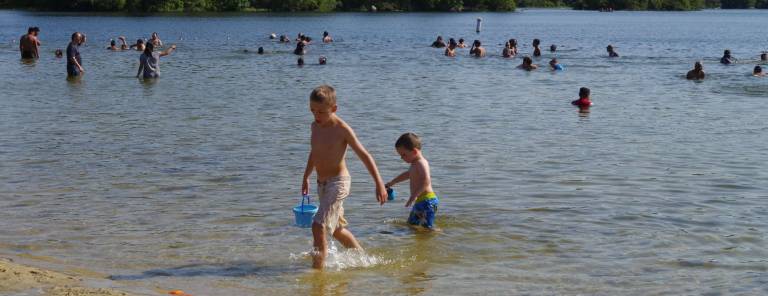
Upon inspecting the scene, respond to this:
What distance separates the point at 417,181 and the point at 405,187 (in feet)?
9.63

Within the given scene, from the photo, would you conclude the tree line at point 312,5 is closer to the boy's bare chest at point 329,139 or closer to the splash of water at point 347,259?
the splash of water at point 347,259

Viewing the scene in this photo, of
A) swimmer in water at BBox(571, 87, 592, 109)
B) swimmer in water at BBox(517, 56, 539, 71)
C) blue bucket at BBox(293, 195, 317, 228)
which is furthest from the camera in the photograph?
swimmer in water at BBox(517, 56, 539, 71)

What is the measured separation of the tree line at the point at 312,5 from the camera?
106125 millimetres

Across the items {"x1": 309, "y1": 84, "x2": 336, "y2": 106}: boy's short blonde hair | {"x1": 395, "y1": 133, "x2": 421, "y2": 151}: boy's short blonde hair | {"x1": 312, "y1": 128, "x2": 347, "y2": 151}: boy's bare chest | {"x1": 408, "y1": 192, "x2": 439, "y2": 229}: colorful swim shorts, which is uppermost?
{"x1": 309, "y1": 84, "x2": 336, "y2": 106}: boy's short blonde hair

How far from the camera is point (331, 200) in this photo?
7.88m

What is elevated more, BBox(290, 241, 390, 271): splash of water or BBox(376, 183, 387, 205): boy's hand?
BBox(376, 183, 387, 205): boy's hand

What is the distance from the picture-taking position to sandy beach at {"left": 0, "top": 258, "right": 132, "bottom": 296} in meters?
6.91

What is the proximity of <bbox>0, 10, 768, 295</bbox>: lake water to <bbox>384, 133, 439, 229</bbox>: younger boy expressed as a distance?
0.22 meters

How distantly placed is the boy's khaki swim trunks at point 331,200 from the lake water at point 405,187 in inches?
21.2

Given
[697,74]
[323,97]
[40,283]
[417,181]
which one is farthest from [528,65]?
[40,283]

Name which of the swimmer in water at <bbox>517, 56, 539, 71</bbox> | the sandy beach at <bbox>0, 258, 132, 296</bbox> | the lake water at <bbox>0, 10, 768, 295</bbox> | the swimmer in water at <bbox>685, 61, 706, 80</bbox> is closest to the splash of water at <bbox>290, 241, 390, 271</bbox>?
the lake water at <bbox>0, 10, 768, 295</bbox>

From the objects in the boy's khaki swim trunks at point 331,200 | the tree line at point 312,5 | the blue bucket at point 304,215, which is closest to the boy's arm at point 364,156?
the boy's khaki swim trunks at point 331,200

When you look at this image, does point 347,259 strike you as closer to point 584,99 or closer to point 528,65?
point 584,99

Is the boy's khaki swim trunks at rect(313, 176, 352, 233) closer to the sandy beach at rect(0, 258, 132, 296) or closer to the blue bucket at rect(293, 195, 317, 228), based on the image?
the blue bucket at rect(293, 195, 317, 228)
